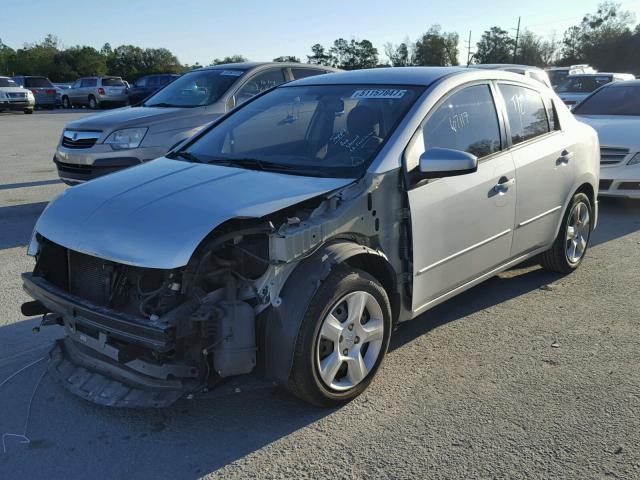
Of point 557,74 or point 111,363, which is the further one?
point 557,74

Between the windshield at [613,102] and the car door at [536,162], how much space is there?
4.73 m

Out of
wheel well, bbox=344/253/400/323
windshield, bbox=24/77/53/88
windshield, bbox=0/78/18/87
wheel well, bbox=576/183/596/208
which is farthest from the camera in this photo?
windshield, bbox=24/77/53/88

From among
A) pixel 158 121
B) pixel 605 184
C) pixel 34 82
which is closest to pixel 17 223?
pixel 158 121

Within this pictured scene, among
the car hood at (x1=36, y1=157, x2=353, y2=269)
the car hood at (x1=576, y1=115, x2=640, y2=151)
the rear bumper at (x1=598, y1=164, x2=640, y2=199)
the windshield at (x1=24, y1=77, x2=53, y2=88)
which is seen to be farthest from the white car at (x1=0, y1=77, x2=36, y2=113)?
the car hood at (x1=36, y1=157, x2=353, y2=269)

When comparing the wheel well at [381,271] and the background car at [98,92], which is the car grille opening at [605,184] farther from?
the background car at [98,92]

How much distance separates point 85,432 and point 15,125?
2235 centimetres

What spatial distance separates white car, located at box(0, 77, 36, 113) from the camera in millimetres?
28797

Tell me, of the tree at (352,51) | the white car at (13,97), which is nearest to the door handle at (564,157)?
the white car at (13,97)

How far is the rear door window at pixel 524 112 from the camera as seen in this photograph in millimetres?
4703

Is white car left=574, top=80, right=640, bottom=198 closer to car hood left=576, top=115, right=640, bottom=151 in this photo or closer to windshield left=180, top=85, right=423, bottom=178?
car hood left=576, top=115, right=640, bottom=151

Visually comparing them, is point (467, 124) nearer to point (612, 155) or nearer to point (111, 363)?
point (111, 363)

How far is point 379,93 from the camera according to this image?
4195 mm

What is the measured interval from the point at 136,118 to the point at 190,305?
18.1ft

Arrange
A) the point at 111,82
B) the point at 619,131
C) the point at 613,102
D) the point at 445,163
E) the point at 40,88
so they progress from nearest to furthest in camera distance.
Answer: the point at 445,163 < the point at 619,131 < the point at 613,102 < the point at 111,82 < the point at 40,88
